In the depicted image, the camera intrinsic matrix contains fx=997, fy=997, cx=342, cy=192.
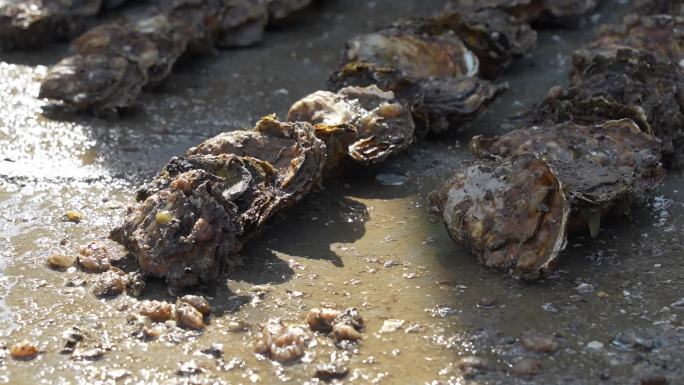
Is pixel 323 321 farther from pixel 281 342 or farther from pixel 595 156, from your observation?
pixel 595 156

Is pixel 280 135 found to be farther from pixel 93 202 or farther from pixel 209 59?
pixel 209 59

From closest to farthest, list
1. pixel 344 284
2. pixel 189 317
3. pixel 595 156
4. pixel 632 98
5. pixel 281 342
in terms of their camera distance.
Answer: pixel 281 342
pixel 189 317
pixel 344 284
pixel 595 156
pixel 632 98

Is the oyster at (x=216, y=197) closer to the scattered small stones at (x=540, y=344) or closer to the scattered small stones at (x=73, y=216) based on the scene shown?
the scattered small stones at (x=73, y=216)

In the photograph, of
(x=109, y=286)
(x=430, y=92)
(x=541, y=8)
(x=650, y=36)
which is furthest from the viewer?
(x=541, y=8)

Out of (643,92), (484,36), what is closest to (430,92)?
(484,36)

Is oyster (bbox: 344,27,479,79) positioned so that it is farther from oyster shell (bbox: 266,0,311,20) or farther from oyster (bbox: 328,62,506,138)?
oyster shell (bbox: 266,0,311,20)

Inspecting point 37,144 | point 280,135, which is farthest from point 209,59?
point 280,135
